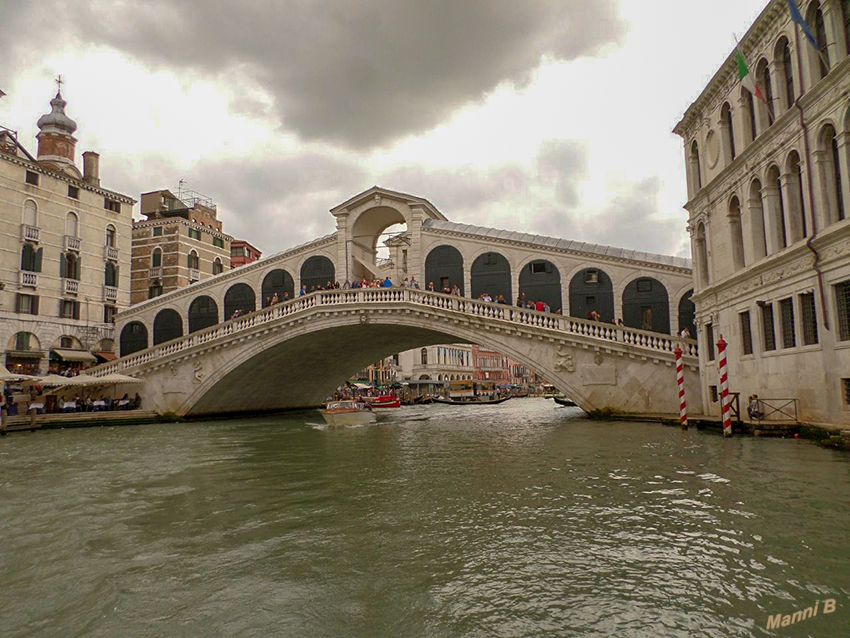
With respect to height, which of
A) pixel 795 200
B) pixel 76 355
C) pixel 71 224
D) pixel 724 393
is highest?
pixel 71 224

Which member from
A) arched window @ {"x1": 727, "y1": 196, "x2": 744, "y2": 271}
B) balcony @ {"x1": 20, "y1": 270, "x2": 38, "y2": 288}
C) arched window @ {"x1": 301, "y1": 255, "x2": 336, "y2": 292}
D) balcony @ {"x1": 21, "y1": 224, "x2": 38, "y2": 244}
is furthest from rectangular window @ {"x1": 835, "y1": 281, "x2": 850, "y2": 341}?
balcony @ {"x1": 21, "y1": 224, "x2": 38, "y2": 244}

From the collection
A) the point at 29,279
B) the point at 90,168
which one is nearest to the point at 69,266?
the point at 29,279

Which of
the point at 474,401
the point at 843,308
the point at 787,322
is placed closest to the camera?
the point at 843,308

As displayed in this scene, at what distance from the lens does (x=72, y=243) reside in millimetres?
31359

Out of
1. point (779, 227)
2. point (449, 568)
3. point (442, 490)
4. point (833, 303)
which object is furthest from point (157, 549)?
point (779, 227)

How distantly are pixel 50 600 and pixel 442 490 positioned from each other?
533 cm

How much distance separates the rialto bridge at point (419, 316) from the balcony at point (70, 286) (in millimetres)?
2818

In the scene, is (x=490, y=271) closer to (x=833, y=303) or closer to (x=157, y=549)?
(x=833, y=303)

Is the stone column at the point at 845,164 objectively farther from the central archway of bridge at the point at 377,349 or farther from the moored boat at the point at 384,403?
the moored boat at the point at 384,403

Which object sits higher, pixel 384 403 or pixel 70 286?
pixel 70 286

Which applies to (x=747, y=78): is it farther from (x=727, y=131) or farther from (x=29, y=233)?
(x=29, y=233)

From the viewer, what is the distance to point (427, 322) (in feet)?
78.1

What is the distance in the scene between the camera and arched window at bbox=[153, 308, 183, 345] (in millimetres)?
32531

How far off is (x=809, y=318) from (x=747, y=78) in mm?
6498
